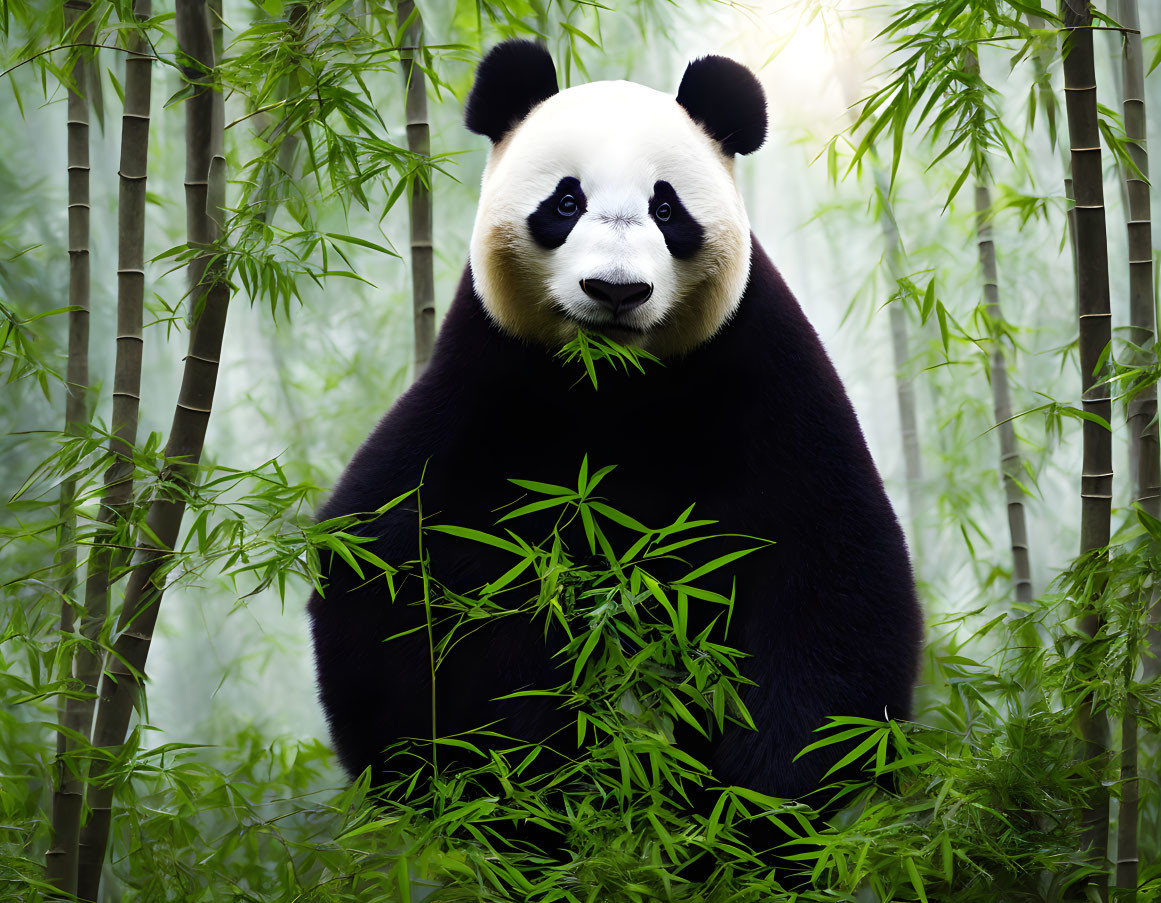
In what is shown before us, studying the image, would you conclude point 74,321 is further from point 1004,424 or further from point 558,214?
point 1004,424

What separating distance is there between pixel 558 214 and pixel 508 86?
28 cm

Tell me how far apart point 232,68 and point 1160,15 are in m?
2.01

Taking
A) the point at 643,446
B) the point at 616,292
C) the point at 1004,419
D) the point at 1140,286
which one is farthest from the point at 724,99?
the point at 1004,419

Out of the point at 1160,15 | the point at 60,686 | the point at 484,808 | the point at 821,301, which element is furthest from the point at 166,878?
the point at 1160,15

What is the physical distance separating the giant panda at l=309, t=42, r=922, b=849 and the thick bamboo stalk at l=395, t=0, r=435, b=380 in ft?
0.40

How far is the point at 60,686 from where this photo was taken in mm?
1474

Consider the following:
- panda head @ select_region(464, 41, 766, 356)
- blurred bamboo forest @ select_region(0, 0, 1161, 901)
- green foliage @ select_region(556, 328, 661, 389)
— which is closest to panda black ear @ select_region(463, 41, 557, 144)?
panda head @ select_region(464, 41, 766, 356)

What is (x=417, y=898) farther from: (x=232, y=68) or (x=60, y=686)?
(x=232, y=68)

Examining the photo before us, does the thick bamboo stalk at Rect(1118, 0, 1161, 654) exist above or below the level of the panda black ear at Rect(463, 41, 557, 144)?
below

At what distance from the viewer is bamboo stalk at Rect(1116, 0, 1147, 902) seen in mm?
1373

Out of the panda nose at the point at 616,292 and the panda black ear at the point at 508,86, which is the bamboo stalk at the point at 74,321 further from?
the panda nose at the point at 616,292

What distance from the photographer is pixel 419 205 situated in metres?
1.88

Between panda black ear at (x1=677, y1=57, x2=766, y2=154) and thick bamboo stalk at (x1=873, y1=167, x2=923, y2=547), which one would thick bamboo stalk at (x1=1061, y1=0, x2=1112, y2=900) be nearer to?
panda black ear at (x1=677, y1=57, x2=766, y2=154)

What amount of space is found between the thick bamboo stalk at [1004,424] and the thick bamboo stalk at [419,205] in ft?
3.50
